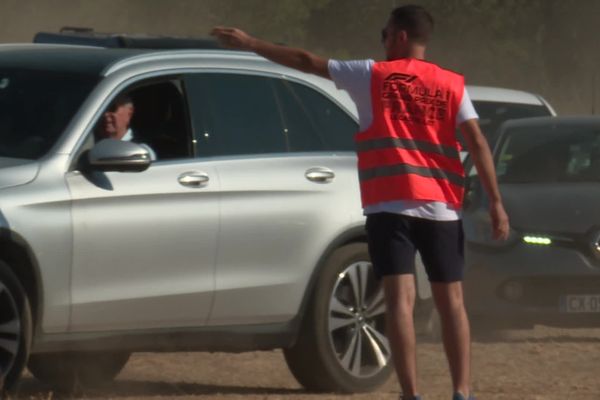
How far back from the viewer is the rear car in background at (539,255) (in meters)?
12.3

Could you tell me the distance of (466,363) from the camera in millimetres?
8328

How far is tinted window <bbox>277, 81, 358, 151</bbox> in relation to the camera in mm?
9953

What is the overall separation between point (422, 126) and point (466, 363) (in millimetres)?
1007

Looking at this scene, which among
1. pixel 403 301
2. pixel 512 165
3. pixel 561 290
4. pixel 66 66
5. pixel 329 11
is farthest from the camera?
pixel 329 11

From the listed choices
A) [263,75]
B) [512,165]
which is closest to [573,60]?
[512,165]

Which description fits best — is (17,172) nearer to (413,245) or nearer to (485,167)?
(413,245)

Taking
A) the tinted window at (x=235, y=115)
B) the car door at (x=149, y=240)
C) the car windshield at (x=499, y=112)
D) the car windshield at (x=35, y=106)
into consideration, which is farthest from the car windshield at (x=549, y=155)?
the car windshield at (x=499, y=112)

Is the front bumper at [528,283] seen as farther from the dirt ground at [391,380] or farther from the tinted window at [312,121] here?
the tinted window at [312,121]

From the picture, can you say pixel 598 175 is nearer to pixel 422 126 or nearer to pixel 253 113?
pixel 253 113

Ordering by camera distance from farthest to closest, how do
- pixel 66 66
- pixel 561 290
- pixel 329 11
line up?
pixel 329 11 < pixel 561 290 < pixel 66 66

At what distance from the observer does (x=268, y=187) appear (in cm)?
952

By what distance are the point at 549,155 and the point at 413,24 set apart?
528cm

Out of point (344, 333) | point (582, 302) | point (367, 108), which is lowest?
point (582, 302)

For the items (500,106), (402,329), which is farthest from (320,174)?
(500,106)
